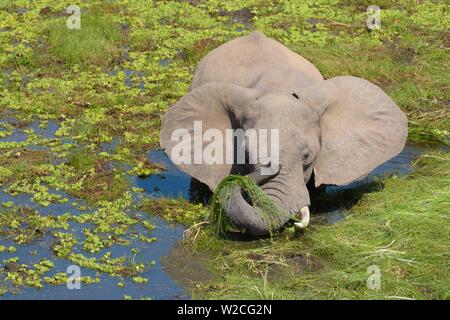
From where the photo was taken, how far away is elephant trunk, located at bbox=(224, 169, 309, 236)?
10617mm

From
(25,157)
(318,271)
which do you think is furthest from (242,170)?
(25,157)

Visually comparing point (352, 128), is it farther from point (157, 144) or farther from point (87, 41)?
A: point (87, 41)

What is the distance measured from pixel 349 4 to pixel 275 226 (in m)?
7.64

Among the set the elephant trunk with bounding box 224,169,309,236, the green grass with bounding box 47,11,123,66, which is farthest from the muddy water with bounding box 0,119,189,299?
the green grass with bounding box 47,11,123,66

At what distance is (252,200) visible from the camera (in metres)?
10.6

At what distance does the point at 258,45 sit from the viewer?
41.2ft

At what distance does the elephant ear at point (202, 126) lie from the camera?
11555 mm

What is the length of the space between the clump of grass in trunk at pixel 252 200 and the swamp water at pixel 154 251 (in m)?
0.48

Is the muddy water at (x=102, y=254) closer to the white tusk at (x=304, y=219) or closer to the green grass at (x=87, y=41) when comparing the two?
the white tusk at (x=304, y=219)

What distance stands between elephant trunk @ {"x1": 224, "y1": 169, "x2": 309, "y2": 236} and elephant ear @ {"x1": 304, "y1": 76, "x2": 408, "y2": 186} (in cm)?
78

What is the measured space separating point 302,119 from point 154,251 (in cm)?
172

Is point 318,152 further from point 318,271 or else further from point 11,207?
point 11,207

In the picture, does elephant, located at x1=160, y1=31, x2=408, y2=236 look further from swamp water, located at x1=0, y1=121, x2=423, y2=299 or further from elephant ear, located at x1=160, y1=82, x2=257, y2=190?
swamp water, located at x1=0, y1=121, x2=423, y2=299

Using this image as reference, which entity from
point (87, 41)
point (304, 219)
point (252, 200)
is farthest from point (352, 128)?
point (87, 41)
